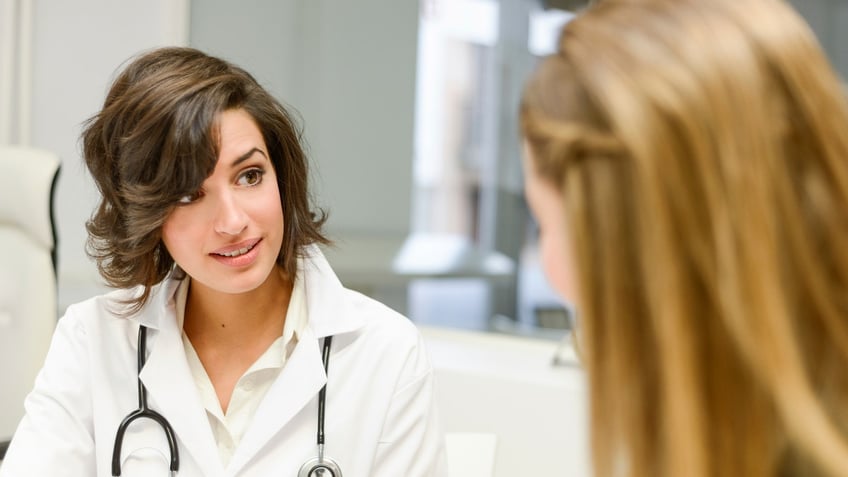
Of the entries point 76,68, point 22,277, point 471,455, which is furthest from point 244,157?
point 76,68

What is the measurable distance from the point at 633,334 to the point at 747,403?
9cm

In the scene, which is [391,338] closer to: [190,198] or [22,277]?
[190,198]

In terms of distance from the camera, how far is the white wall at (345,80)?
9.49 feet

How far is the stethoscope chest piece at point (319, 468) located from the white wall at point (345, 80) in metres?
1.56

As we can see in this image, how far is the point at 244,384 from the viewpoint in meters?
1.51

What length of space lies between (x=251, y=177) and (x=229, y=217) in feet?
0.32

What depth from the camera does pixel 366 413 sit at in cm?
148

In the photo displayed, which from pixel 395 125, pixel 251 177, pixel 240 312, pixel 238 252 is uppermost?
pixel 395 125

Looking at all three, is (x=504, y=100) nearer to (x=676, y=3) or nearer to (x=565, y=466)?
(x=565, y=466)

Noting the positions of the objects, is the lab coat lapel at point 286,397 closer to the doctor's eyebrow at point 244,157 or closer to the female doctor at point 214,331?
the female doctor at point 214,331

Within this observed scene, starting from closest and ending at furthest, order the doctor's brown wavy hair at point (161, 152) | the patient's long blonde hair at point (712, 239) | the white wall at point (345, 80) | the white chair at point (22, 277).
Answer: the patient's long blonde hair at point (712, 239) → the doctor's brown wavy hair at point (161, 152) → the white chair at point (22, 277) → the white wall at point (345, 80)

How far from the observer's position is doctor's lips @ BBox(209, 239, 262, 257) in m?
1.43

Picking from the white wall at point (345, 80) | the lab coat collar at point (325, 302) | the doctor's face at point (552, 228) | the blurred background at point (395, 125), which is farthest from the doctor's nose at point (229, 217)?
the white wall at point (345, 80)

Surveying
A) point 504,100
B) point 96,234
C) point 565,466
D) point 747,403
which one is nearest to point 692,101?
point 747,403
